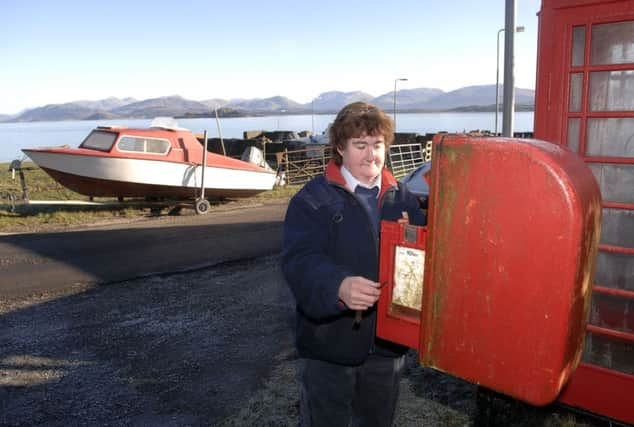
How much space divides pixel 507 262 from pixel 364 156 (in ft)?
2.80

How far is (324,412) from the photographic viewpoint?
2.39 m

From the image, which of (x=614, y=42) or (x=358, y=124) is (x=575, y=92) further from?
(x=358, y=124)

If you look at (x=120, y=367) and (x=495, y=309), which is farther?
(x=120, y=367)

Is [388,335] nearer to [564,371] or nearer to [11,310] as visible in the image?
[564,371]

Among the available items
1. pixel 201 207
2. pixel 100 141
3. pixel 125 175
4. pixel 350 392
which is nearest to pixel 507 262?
pixel 350 392

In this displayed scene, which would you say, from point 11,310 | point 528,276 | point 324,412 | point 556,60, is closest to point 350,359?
point 324,412

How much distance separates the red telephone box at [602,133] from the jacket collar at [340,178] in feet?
5.01

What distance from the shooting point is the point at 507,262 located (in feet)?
5.39

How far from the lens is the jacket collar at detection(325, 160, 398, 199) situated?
2295mm

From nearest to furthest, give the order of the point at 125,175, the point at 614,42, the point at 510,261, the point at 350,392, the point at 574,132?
the point at 510,261 → the point at 350,392 → the point at 614,42 → the point at 574,132 → the point at 125,175

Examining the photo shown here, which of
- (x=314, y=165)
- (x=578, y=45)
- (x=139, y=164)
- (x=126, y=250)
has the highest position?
(x=578, y=45)

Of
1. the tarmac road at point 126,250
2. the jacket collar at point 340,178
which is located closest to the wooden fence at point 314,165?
the tarmac road at point 126,250

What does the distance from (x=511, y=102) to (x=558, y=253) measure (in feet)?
24.3

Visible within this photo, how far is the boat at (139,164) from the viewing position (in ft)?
42.8
